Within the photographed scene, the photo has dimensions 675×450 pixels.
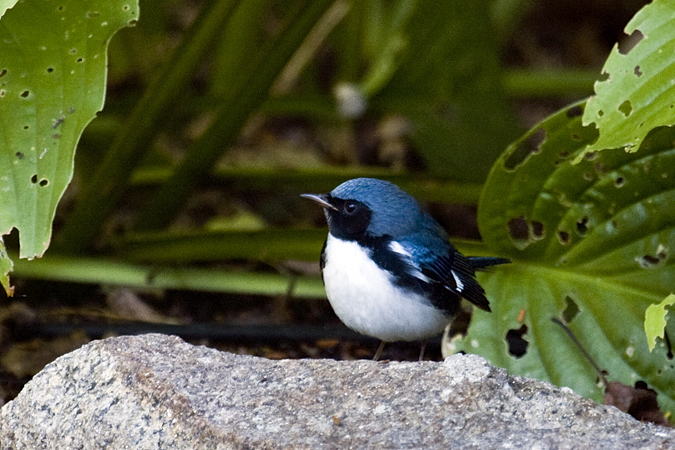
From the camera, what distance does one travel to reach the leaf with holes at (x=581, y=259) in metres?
3.67

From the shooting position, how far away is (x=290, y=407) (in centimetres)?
Result: 258

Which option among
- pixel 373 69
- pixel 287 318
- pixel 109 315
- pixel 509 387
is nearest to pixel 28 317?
pixel 109 315

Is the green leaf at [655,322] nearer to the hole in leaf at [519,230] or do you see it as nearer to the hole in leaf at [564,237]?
the hole in leaf at [564,237]

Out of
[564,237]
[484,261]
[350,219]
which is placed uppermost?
[350,219]

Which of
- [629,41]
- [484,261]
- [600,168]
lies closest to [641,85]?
[600,168]

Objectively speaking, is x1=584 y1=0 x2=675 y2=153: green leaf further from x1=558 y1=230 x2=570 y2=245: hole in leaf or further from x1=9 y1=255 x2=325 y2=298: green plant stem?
x1=9 y1=255 x2=325 y2=298: green plant stem

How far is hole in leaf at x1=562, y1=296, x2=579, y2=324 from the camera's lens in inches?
155

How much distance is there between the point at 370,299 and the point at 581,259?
1209mm

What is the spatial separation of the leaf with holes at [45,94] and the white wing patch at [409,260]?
130cm

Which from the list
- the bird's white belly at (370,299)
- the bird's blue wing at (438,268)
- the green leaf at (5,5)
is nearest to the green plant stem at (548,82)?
the bird's blue wing at (438,268)

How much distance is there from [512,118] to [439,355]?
7.37 ft

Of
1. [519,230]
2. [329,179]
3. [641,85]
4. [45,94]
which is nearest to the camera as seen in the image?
[641,85]

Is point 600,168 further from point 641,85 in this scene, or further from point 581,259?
point 641,85

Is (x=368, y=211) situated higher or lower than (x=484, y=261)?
higher
